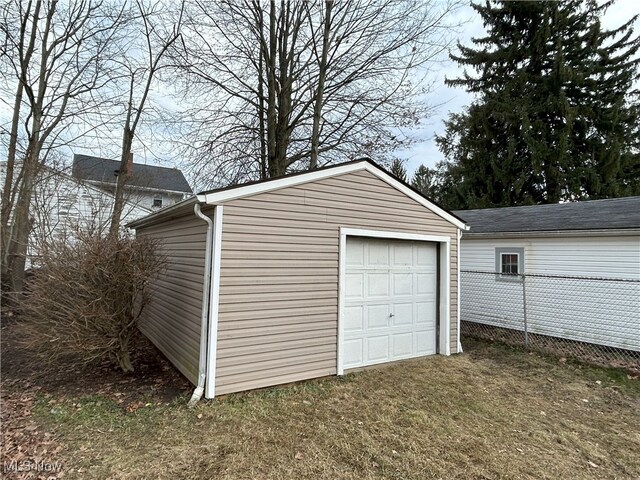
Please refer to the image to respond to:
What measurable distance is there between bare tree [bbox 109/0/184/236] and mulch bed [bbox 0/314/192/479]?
5383mm

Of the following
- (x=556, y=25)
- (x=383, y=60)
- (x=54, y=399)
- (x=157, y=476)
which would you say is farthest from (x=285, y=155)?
(x=556, y=25)

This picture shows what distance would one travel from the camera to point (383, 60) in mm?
10445

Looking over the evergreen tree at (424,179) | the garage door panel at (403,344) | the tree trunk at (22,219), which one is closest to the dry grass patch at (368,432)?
the garage door panel at (403,344)

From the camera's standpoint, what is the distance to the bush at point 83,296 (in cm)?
471

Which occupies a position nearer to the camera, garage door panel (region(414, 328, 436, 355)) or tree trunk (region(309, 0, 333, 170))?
garage door panel (region(414, 328, 436, 355))

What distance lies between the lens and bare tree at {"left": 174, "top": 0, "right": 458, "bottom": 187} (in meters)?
10.0

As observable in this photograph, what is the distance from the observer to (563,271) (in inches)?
331

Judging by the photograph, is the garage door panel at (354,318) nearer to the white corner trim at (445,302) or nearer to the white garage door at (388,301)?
the white garage door at (388,301)

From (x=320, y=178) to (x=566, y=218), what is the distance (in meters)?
7.34

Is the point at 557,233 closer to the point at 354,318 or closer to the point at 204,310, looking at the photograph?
the point at 354,318

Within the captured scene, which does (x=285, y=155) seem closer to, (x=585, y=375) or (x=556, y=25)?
(x=585, y=375)

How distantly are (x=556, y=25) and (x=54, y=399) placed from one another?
25673mm

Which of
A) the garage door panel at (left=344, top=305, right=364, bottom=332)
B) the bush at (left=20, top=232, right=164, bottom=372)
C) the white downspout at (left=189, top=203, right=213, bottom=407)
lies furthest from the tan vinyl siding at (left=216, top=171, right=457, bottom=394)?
the bush at (left=20, top=232, right=164, bottom=372)

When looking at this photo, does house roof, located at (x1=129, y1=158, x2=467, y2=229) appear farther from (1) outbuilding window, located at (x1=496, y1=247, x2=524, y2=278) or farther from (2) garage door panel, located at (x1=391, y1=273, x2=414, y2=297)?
(1) outbuilding window, located at (x1=496, y1=247, x2=524, y2=278)
